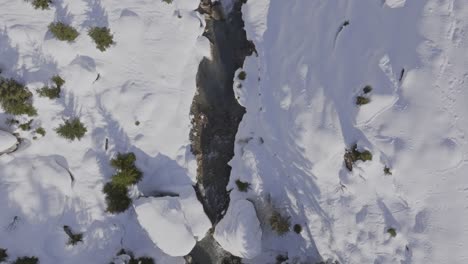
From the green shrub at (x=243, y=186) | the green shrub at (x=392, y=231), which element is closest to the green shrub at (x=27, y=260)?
the green shrub at (x=243, y=186)

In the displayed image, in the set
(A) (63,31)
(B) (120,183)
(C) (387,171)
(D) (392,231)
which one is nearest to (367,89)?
(C) (387,171)

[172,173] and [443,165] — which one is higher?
[443,165]

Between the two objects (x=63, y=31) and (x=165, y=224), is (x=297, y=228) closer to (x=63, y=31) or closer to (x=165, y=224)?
(x=165, y=224)

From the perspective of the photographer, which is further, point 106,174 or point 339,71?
point 106,174

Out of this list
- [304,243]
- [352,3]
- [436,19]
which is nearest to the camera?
[436,19]

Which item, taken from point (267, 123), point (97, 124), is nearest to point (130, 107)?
point (97, 124)

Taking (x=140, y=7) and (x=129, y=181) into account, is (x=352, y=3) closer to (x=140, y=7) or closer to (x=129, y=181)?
(x=140, y=7)

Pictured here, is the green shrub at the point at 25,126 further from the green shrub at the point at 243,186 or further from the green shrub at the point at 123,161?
the green shrub at the point at 243,186
